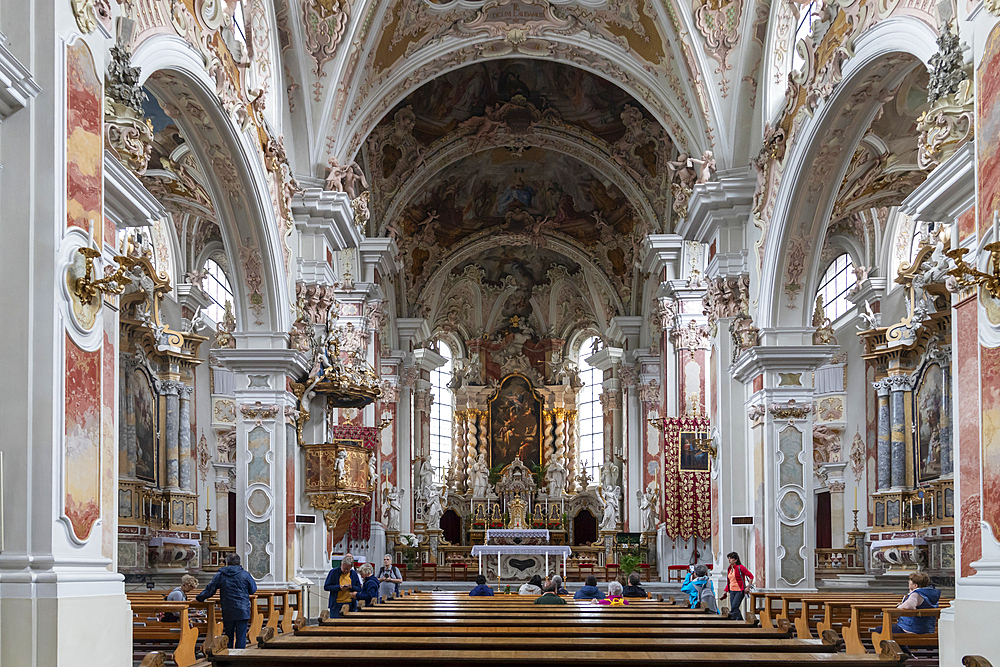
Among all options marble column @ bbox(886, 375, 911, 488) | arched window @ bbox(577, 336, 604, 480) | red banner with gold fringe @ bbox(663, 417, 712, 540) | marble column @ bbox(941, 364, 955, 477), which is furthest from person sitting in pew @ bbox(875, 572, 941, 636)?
arched window @ bbox(577, 336, 604, 480)

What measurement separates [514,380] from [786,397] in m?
17.9

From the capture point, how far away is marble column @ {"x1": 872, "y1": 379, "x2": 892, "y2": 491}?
58.0 feet

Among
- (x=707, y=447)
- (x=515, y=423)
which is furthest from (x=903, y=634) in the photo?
(x=515, y=423)

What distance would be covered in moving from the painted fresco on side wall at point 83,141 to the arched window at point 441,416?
75.6 ft

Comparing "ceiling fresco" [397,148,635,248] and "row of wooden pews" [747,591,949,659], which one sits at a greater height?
"ceiling fresco" [397,148,635,248]

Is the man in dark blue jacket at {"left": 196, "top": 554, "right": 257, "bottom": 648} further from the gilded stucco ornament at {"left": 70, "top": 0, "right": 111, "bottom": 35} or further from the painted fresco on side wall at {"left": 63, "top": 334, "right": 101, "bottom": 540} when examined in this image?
the gilded stucco ornament at {"left": 70, "top": 0, "right": 111, "bottom": 35}

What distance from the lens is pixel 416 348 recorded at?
27719 millimetres

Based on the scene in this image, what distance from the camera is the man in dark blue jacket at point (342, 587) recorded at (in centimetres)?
1134

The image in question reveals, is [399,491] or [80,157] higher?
[80,157]

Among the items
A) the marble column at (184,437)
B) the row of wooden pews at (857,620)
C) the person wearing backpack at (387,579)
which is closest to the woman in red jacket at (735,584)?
the row of wooden pews at (857,620)

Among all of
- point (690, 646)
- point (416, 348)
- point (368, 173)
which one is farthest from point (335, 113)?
point (416, 348)

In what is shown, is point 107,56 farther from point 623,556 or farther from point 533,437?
point 533,437

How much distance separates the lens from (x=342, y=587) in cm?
1143

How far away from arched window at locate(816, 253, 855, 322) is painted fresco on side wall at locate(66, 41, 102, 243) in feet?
56.3
